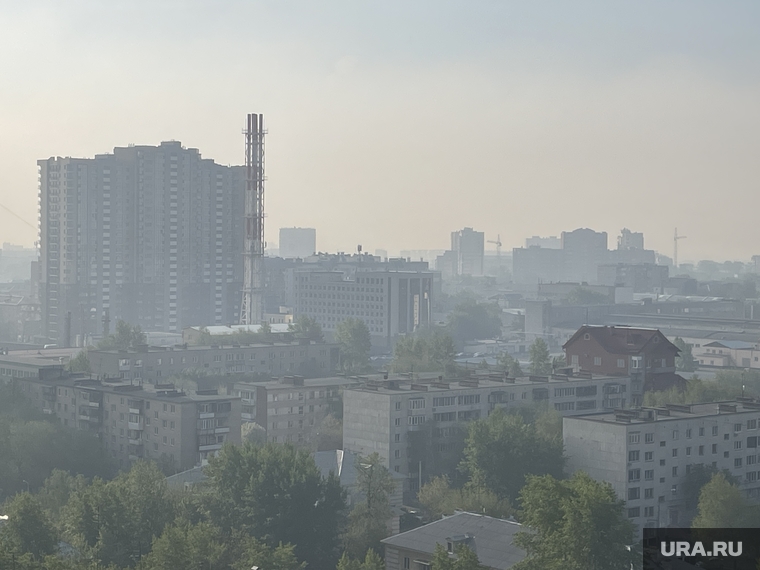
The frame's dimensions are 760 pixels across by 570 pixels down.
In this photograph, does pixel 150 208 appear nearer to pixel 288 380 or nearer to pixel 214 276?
pixel 214 276

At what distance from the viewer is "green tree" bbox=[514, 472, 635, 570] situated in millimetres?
14086

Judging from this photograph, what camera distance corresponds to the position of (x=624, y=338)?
1161 inches

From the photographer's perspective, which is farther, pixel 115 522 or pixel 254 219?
pixel 254 219

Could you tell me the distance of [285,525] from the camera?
→ 1777 cm

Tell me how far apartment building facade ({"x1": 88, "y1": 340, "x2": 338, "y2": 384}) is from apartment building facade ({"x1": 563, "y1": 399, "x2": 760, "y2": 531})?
15355 mm

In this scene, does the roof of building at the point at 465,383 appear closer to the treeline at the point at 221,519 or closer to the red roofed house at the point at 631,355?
the red roofed house at the point at 631,355

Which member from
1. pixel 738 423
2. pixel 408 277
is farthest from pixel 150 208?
pixel 738 423

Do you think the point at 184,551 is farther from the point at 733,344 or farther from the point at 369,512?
the point at 733,344

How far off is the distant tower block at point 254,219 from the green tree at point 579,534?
33.8m

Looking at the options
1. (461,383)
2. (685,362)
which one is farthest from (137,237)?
(461,383)

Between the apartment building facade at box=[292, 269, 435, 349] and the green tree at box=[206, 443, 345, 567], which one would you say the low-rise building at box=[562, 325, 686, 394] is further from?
the apartment building facade at box=[292, 269, 435, 349]

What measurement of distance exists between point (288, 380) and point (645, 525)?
11118mm

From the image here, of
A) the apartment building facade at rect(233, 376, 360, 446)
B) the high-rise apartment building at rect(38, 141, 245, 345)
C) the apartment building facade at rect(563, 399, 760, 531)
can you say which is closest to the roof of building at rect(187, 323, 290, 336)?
the high-rise apartment building at rect(38, 141, 245, 345)

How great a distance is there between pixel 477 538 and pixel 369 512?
2708 mm
